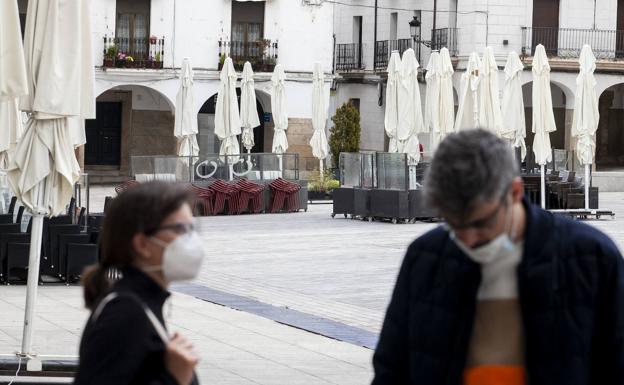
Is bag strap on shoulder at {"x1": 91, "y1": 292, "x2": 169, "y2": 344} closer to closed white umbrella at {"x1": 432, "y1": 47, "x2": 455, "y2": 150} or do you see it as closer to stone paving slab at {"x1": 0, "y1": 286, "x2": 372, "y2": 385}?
stone paving slab at {"x1": 0, "y1": 286, "x2": 372, "y2": 385}

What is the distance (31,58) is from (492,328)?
7.04 meters

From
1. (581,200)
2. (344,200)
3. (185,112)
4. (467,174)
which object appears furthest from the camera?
(185,112)

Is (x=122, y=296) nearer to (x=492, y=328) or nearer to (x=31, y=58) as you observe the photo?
(x=492, y=328)

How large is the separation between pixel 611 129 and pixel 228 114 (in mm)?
20261

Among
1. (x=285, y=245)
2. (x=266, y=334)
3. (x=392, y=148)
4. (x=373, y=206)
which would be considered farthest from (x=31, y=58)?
(x=392, y=148)

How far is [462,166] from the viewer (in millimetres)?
3639

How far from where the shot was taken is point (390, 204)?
2834cm

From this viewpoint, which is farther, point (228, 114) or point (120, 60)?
point (120, 60)

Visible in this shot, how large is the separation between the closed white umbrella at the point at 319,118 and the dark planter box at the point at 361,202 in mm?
9442

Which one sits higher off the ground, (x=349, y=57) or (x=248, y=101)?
(x=349, y=57)

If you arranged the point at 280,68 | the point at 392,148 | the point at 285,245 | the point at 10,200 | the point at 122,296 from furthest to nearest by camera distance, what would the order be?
the point at 280,68, the point at 392,148, the point at 285,245, the point at 10,200, the point at 122,296

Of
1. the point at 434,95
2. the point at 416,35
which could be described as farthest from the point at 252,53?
the point at 434,95

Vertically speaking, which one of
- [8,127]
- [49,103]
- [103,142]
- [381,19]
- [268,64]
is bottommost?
[103,142]

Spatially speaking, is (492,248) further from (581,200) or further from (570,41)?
(570,41)
